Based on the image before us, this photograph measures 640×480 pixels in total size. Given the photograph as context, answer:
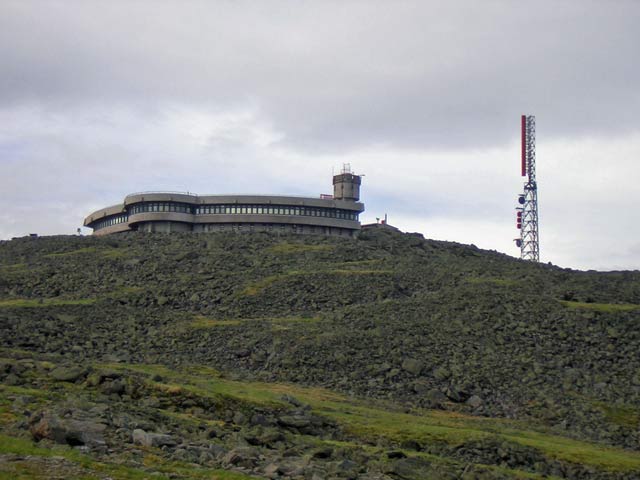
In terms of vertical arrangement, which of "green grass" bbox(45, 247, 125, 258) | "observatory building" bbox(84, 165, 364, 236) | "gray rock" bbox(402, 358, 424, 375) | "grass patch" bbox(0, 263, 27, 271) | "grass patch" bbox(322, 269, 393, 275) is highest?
"observatory building" bbox(84, 165, 364, 236)

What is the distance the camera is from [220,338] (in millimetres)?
88250

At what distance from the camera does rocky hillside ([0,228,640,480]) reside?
41812mm

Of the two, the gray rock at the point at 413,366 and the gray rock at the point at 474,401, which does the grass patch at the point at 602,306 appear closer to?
the gray rock at the point at 413,366

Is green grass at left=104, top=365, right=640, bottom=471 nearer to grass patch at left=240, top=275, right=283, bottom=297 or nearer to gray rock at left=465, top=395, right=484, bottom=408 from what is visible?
gray rock at left=465, top=395, right=484, bottom=408

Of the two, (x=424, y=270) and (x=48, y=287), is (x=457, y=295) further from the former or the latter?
(x=48, y=287)

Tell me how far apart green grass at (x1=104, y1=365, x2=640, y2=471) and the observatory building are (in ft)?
229

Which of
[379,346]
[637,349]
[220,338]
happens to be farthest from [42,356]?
[637,349]

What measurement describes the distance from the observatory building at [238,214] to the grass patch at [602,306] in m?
54.2

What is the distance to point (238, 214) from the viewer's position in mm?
146125

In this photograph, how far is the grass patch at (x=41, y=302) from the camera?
97.6 m

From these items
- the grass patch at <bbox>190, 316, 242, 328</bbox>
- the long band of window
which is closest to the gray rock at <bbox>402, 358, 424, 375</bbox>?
the grass patch at <bbox>190, 316, 242, 328</bbox>

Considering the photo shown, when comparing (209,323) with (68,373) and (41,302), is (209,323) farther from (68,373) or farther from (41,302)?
(68,373)

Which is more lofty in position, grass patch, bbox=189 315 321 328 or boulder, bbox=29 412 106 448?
grass patch, bbox=189 315 321 328

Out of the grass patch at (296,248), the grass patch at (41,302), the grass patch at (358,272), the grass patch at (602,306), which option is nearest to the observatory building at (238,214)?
the grass patch at (296,248)
